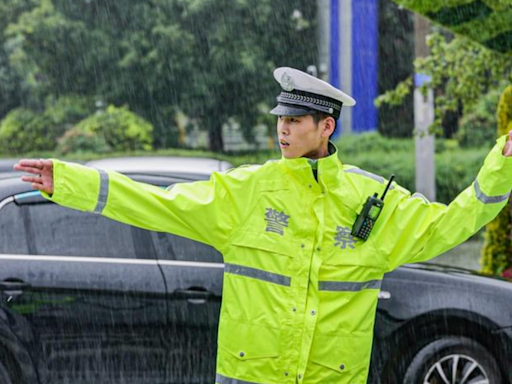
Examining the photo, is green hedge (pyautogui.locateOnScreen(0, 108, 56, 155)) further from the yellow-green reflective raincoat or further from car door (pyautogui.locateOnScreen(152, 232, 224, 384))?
the yellow-green reflective raincoat

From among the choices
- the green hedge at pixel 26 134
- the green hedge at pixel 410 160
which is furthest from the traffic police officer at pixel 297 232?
the green hedge at pixel 26 134

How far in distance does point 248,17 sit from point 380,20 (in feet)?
15.6

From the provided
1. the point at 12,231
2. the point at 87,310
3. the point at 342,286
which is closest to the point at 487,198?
the point at 342,286

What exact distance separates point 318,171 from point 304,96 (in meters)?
0.28

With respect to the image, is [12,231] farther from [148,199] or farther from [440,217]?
[440,217]

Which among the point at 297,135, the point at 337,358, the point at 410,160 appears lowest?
the point at 410,160

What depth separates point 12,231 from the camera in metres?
5.67

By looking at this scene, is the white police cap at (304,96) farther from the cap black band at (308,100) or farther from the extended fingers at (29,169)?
the extended fingers at (29,169)

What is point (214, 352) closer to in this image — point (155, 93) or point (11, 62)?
point (155, 93)

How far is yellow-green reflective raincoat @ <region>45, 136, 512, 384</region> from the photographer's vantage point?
3455 millimetres

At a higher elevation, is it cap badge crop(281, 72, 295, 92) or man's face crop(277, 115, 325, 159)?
cap badge crop(281, 72, 295, 92)

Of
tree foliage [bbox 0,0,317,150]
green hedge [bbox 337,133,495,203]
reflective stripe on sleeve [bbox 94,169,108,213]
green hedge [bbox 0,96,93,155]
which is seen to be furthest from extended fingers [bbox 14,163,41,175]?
green hedge [bbox 0,96,93,155]

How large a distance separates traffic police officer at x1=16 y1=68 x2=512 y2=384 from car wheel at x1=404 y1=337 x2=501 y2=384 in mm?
2283

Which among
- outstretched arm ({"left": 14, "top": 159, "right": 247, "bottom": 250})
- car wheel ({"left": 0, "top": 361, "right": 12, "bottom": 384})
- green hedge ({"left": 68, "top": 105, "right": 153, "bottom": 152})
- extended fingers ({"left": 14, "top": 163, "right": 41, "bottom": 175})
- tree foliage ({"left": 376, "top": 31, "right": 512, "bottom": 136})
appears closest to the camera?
extended fingers ({"left": 14, "top": 163, "right": 41, "bottom": 175})
